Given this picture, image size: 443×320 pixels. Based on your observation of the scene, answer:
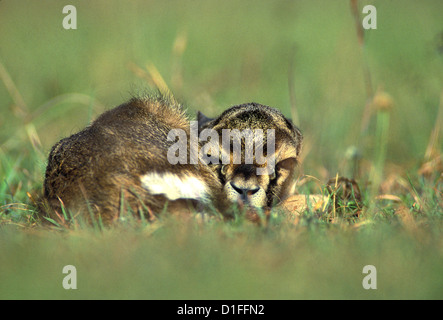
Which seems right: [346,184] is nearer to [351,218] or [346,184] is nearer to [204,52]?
[351,218]

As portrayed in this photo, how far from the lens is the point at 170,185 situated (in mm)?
4891

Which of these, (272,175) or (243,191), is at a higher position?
(272,175)

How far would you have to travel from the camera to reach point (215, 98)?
10547mm

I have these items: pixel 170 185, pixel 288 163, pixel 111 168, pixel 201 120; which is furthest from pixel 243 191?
pixel 201 120

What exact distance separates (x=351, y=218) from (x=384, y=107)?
280 cm

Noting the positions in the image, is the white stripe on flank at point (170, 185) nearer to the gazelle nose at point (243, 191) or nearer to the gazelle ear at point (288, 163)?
the gazelle nose at point (243, 191)

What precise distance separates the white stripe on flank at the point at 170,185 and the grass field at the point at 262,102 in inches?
13.2

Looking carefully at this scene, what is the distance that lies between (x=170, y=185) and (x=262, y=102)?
5908 millimetres

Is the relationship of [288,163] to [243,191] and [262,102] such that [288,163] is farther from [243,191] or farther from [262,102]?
[262,102]

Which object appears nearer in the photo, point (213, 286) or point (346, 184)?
point (213, 286)

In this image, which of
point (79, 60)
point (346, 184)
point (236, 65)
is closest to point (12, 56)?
point (79, 60)

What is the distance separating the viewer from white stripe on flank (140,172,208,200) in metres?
4.85

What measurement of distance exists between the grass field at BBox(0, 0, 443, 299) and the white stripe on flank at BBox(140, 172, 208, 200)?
34cm

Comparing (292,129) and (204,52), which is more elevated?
(204,52)
